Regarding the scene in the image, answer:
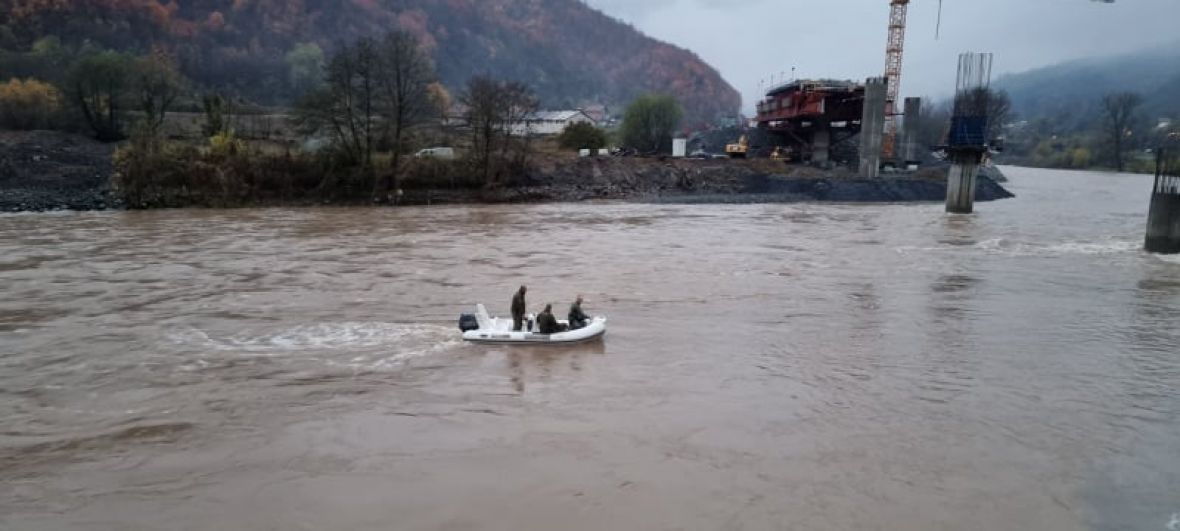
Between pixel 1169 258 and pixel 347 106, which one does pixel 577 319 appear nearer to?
pixel 1169 258

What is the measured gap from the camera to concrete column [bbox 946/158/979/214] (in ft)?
164

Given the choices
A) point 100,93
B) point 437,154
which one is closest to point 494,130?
point 437,154

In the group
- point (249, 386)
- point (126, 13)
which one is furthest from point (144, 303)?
point (126, 13)

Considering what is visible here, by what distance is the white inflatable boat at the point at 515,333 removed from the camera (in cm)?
1617

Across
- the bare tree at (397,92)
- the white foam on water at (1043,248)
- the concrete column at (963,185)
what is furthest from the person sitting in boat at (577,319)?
the concrete column at (963,185)

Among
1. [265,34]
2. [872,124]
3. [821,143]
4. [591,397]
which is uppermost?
[265,34]

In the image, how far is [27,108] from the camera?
59062mm

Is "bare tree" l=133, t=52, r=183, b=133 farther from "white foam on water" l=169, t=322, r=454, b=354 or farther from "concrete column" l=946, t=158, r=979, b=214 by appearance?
"concrete column" l=946, t=158, r=979, b=214

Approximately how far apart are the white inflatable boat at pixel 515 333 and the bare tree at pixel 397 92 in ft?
125

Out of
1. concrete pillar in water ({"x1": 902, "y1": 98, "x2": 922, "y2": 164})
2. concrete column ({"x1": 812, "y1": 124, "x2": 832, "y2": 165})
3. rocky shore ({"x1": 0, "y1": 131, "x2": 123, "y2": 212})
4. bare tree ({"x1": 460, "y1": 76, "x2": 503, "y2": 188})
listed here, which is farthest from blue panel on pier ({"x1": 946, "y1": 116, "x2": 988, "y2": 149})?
rocky shore ({"x1": 0, "y1": 131, "x2": 123, "y2": 212})

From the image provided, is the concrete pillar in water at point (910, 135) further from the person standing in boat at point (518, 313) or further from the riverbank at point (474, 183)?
the person standing in boat at point (518, 313)

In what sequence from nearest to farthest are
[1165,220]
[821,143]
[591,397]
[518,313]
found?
[591,397], [518,313], [1165,220], [821,143]

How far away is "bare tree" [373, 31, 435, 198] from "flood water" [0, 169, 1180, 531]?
26.2 metres

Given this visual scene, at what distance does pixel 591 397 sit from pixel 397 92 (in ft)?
152
